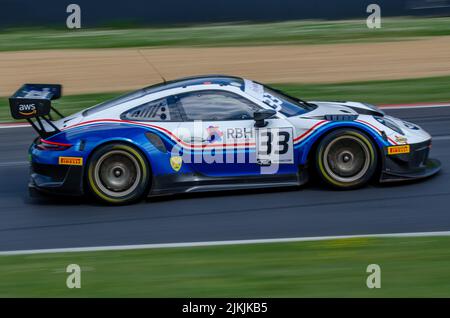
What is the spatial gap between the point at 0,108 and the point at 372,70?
292 inches

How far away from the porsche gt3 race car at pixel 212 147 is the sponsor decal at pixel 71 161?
11mm

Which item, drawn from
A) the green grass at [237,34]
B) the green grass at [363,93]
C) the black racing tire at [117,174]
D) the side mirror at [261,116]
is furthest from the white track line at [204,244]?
the green grass at [237,34]

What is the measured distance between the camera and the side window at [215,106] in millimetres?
9273

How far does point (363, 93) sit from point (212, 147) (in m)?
6.78

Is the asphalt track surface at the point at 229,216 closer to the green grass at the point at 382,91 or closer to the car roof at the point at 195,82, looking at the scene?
the car roof at the point at 195,82

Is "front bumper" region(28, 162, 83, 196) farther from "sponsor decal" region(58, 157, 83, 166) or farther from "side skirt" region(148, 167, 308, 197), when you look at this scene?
"side skirt" region(148, 167, 308, 197)

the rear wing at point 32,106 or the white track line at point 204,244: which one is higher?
the rear wing at point 32,106

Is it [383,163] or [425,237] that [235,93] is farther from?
[425,237]

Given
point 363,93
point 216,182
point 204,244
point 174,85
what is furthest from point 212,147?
point 363,93

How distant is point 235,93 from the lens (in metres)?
9.33

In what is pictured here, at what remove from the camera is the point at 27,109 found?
905 cm

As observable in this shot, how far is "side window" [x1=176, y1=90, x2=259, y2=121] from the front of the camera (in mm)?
9273

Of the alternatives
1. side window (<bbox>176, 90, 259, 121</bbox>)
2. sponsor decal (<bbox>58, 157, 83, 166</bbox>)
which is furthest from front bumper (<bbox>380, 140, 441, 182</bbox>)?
sponsor decal (<bbox>58, 157, 83, 166</bbox>)
